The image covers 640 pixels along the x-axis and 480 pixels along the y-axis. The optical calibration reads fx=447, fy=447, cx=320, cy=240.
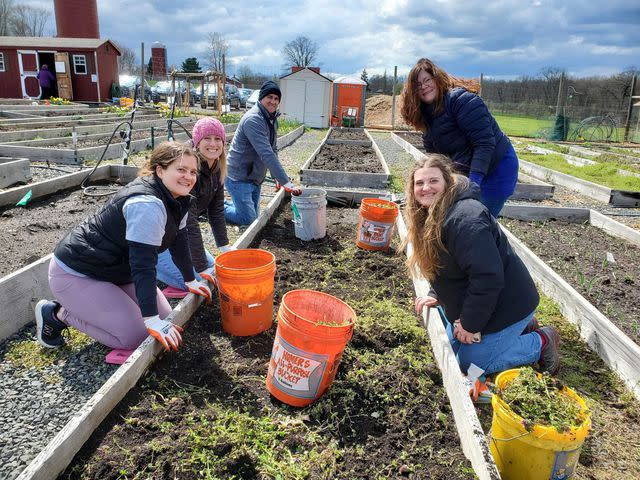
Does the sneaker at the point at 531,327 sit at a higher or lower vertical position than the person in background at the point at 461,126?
lower

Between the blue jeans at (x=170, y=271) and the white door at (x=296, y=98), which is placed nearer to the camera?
the blue jeans at (x=170, y=271)

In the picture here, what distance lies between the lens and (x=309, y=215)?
16.0ft

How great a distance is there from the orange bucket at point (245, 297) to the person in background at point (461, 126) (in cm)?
172

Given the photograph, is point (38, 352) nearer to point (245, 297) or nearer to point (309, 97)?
point (245, 297)

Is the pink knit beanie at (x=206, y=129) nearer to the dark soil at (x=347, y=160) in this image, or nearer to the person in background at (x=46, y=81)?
the dark soil at (x=347, y=160)

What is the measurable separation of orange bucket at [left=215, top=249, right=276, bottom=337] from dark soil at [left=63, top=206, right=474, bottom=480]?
96mm

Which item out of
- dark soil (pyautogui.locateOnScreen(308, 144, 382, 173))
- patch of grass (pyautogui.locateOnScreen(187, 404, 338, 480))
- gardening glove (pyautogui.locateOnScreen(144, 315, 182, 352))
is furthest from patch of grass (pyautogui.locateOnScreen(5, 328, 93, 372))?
dark soil (pyautogui.locateOnScreen(308, 144, 382, 173))

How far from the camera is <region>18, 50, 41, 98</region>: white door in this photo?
23266mm

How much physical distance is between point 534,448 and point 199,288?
236 centimetres

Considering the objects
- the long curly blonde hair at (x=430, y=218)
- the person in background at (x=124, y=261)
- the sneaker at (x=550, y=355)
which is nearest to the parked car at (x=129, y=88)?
the person in background at (x=124, y=261)

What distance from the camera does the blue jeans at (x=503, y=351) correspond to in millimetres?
2715

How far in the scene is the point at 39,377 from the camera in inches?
105

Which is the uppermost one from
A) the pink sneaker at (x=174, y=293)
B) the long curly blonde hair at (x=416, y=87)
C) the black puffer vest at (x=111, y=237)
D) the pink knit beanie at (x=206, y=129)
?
the long curly blonde hair at (x=416, y=87)

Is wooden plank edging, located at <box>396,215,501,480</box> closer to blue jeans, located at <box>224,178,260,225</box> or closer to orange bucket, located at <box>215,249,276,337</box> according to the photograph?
orange bucket, located at <box>215,249,276,337</box>
